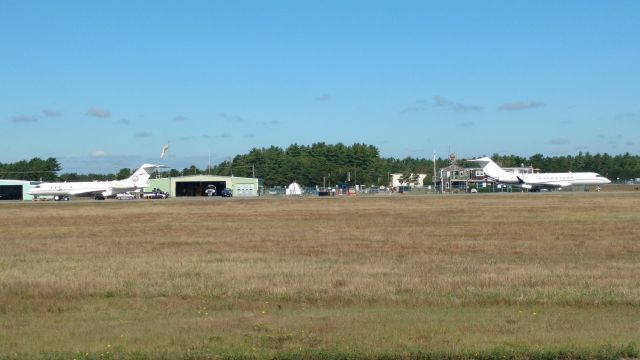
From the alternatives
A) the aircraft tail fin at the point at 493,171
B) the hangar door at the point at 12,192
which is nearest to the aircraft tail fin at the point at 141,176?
the hangar door at the point at 12,192

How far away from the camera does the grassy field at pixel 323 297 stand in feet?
36.0

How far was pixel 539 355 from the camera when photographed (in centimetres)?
1007

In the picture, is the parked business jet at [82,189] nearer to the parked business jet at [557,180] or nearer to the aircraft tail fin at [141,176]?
the aircraft tail fin at [141,176]

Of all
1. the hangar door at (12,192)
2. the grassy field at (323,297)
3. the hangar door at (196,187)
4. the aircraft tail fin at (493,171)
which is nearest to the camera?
the grassy field at (323,297)

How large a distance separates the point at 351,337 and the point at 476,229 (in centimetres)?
2677

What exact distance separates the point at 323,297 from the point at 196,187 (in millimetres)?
137162

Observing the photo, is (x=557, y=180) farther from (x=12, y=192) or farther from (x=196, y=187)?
(x=12, y=192)

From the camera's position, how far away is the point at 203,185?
150125 millimetres

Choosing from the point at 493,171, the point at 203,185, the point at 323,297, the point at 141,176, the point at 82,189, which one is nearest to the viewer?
the point at 323,297

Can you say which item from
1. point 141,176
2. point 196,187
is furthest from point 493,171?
point 141,176

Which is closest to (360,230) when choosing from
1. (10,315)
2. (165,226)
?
(165,226)

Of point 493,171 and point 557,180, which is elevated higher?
point 493,171

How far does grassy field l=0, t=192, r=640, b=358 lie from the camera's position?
36.0 feet

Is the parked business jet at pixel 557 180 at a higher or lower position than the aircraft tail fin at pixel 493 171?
lower
